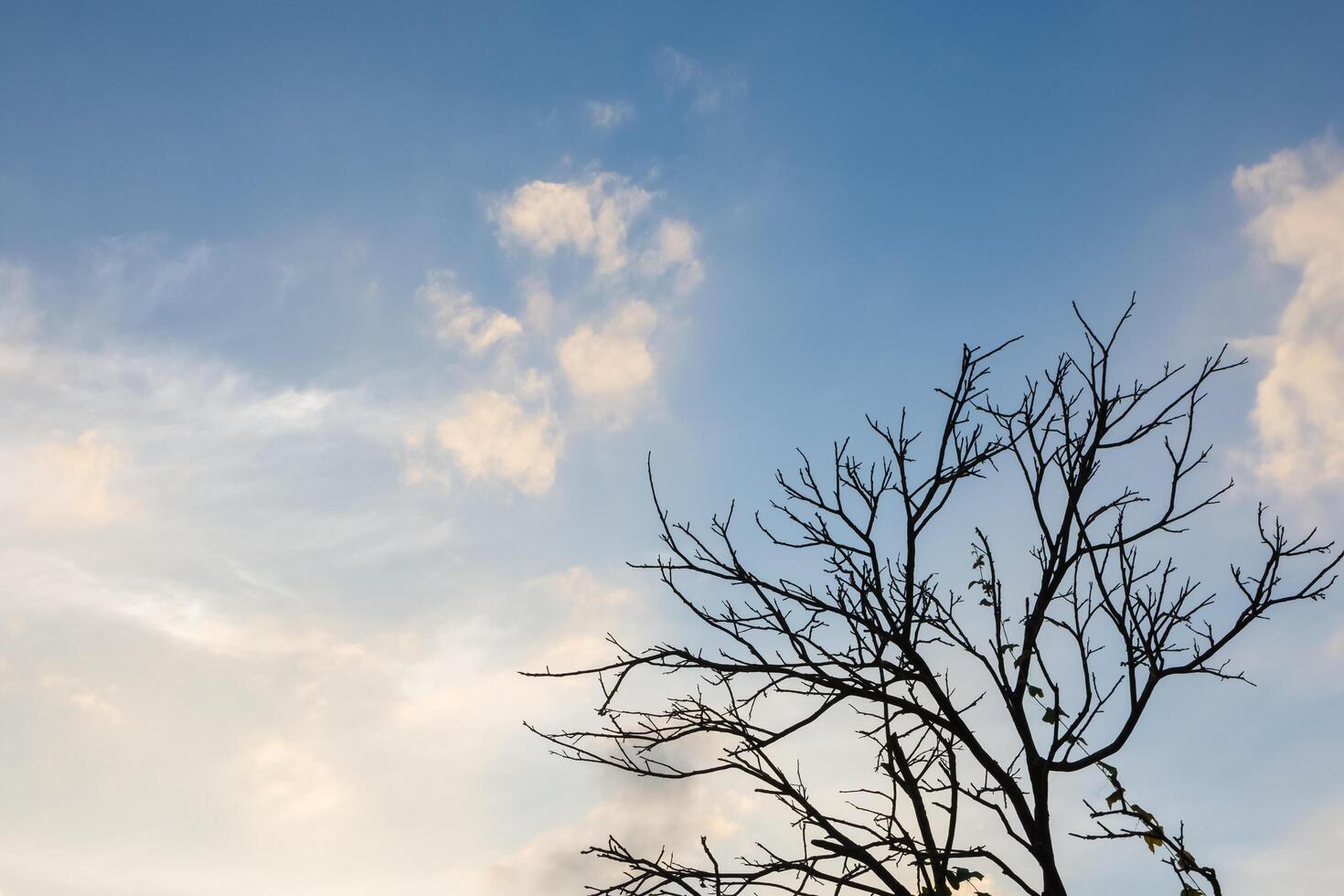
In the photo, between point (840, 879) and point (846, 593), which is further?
point (846, 593)

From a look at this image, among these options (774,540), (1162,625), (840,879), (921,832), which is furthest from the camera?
(774,540)

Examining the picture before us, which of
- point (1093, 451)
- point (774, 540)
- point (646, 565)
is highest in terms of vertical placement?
point (1093, 451)

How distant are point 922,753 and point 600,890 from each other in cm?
201

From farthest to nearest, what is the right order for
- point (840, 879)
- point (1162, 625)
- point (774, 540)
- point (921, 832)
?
point (774, 540)
point (1162, 625)
point (921, 832)
point (840, 879)

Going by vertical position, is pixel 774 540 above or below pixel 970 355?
below

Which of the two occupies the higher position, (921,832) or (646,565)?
(646,565)

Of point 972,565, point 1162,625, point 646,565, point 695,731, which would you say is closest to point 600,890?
point 695,731

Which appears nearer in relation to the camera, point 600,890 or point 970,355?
point 600,890

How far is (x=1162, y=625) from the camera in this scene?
549cm

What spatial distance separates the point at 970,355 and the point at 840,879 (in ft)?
9.95

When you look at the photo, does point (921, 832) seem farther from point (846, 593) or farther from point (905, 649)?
point (846, 593)

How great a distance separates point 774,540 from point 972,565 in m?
1.35

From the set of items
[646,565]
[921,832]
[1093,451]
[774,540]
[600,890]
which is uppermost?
[1093,451]

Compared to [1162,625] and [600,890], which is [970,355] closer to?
[1162,625]
